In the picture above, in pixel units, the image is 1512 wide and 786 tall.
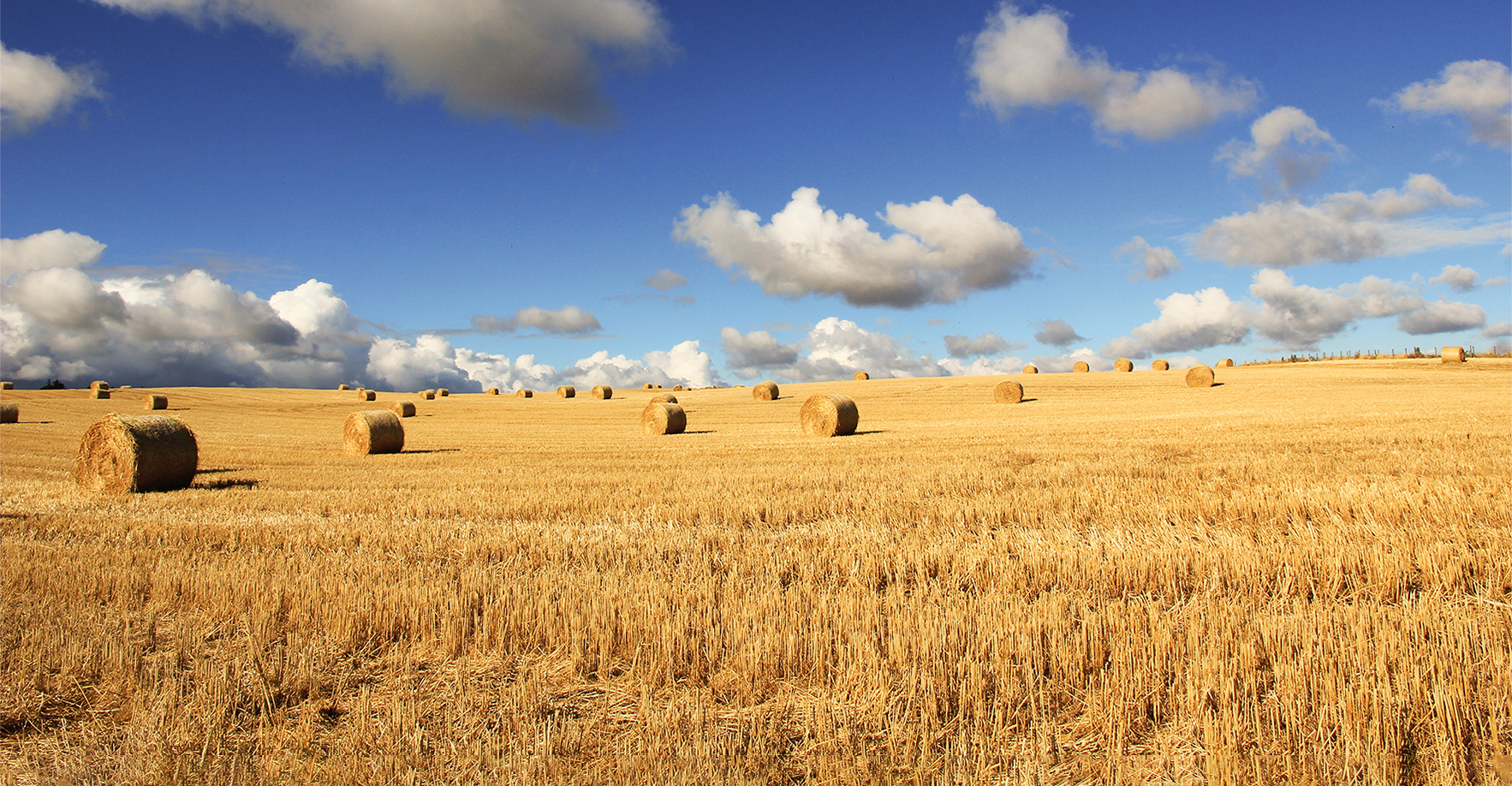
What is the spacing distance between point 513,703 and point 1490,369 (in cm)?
5544

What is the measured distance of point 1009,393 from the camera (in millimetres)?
35469

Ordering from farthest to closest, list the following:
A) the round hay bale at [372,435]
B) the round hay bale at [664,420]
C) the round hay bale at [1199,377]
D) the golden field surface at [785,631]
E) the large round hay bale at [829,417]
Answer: the round hay bale at [1199,377], the round hay bale at [664,420], the large round hay bale at [829,417], the round hay bale at [372,435], the golden field surface at [785,631]

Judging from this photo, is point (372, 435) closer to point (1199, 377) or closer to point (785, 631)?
point (785, 631)

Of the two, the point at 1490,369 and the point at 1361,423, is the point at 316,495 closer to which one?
the point at 1361,423

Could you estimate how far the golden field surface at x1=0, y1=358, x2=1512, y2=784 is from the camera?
9.08 feet

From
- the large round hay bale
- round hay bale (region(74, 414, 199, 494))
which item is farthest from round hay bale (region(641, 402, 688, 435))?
round hay bale (region(74, 414, 199, 494))

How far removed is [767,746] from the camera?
2822 mm

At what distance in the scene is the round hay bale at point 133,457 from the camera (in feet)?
36.3

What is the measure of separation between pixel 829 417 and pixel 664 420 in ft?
19.5

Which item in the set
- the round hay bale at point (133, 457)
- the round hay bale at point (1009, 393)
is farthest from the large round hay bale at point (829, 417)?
the round hay bale at point (1009, 393)

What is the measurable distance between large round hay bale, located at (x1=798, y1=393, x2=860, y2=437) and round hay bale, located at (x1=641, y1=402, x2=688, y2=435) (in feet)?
14.8

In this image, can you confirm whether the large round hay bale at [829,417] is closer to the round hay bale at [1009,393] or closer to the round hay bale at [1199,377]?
the round hay bale at [1009,393]

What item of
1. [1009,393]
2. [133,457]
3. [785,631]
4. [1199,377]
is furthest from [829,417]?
[1199,377]

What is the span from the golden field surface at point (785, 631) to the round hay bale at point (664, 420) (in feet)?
48.0
